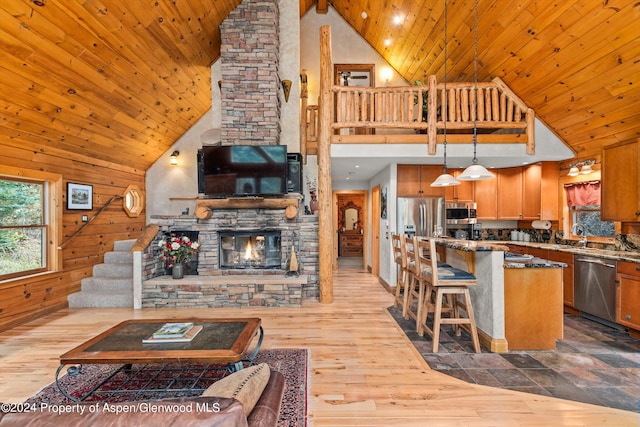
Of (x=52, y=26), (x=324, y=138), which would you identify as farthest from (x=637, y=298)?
(x=52, y=26)

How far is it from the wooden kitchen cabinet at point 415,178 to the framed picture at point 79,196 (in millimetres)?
5021

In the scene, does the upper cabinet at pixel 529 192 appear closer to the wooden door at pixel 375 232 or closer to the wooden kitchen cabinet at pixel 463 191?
the wooden kitchen cabinet at pixel 463 191

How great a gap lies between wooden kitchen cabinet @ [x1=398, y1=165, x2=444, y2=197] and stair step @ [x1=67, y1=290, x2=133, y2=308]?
14.9 ft

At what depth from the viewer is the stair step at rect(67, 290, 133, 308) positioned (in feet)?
14.7

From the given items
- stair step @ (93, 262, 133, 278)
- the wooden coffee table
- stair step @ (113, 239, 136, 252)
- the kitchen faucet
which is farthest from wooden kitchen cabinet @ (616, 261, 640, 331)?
stair step @ (113, 239, 136, 252)

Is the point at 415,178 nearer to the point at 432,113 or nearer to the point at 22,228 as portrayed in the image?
the point at 432,113

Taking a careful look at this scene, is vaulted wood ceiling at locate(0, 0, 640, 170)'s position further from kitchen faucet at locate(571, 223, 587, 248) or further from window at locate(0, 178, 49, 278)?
kitchen faucet at locate(571, 223, 587, 248)

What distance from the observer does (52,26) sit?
2.94 metres

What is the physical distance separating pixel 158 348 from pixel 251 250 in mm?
2992

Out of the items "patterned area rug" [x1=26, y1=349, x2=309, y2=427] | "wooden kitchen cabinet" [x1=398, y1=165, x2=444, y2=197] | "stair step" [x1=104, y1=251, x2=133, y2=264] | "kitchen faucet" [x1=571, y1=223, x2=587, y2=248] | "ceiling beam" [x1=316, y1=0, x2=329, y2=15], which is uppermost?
"ceiling beam" [x1=316, y1=0, x2=329, y2=15]

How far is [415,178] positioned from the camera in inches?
212

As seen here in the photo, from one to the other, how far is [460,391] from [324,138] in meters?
3.51

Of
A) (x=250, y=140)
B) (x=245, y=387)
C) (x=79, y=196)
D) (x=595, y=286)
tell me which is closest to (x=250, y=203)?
(x=250, y=140)

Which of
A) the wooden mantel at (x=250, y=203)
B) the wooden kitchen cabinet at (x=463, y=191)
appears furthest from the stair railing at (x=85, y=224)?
the wooden kitchen cabinet at (x=463, y=191)
